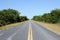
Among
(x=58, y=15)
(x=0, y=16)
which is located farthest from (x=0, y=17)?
(x=58, y=15)

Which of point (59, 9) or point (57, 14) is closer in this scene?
point (57, 14)

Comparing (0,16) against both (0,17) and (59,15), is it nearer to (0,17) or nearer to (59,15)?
(0,17)

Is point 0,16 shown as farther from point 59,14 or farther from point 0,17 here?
point 59,14

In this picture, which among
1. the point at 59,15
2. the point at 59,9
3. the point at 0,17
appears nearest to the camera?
the point at 0,17

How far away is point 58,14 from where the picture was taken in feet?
285

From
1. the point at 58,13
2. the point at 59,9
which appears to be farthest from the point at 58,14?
the point at 59,9

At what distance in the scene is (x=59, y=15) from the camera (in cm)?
8550

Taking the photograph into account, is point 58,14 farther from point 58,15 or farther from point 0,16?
point 0,16

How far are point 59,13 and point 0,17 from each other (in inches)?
1076

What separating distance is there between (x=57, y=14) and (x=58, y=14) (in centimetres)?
134

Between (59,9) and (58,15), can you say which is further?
(59,9)

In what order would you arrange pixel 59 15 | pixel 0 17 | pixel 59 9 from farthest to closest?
pixel 59 9, pixel 59 15, pixel 0 17

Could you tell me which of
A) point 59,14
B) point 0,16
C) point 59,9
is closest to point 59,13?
point 59,14

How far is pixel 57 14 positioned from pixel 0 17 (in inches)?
1082
